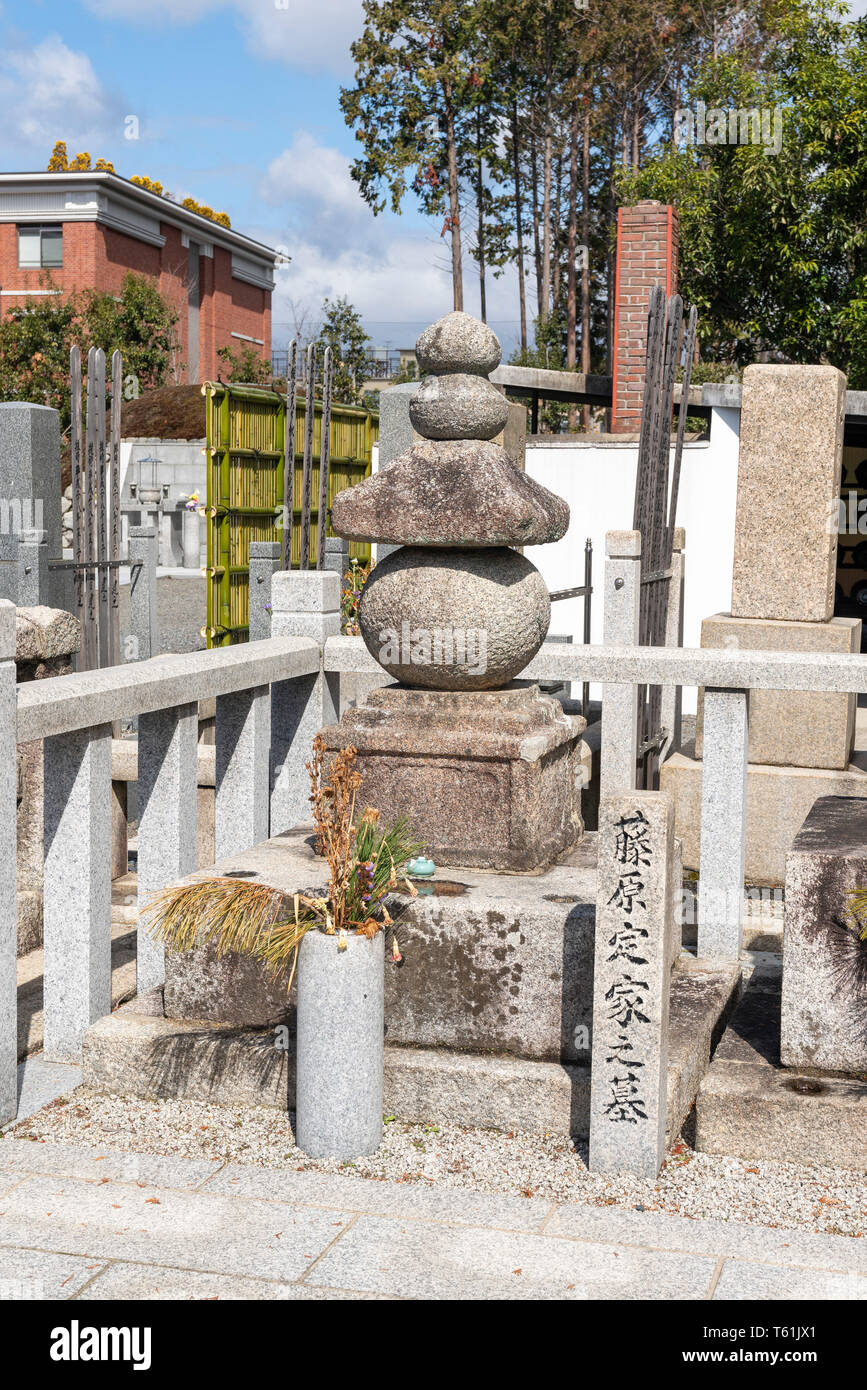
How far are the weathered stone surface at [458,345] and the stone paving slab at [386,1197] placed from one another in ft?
9.98

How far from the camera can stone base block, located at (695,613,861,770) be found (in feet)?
27.5

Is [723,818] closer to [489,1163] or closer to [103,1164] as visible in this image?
[489,1163]

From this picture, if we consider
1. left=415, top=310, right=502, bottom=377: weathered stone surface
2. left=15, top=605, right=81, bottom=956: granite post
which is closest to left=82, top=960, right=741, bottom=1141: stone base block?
left=15, top=605, right=81, bottom=956: granite post

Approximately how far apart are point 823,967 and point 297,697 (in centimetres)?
301

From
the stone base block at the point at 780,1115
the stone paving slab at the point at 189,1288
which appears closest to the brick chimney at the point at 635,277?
the stone base block at the point at 780,1115

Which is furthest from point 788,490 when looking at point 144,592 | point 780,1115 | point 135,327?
point 135,327

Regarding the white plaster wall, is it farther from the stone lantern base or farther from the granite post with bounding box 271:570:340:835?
the stone lantern base

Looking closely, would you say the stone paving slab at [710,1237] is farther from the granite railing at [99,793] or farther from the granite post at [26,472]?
the granite post at [26,472]

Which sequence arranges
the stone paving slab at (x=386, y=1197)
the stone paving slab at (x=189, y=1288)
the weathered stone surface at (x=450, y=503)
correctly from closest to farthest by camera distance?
the stone paving slab at (x=189, y=1288)
the stone paving slab at (x=386, y=1197)
the weathered stone surface at (x=450, y=503)

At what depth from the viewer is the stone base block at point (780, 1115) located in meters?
4.61

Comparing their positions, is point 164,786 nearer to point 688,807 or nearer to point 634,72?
point 688,807

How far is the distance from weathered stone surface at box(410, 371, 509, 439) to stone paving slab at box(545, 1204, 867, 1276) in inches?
115

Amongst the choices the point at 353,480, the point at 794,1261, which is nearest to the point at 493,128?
the point at 353,480

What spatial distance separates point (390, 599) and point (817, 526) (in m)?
3.86
